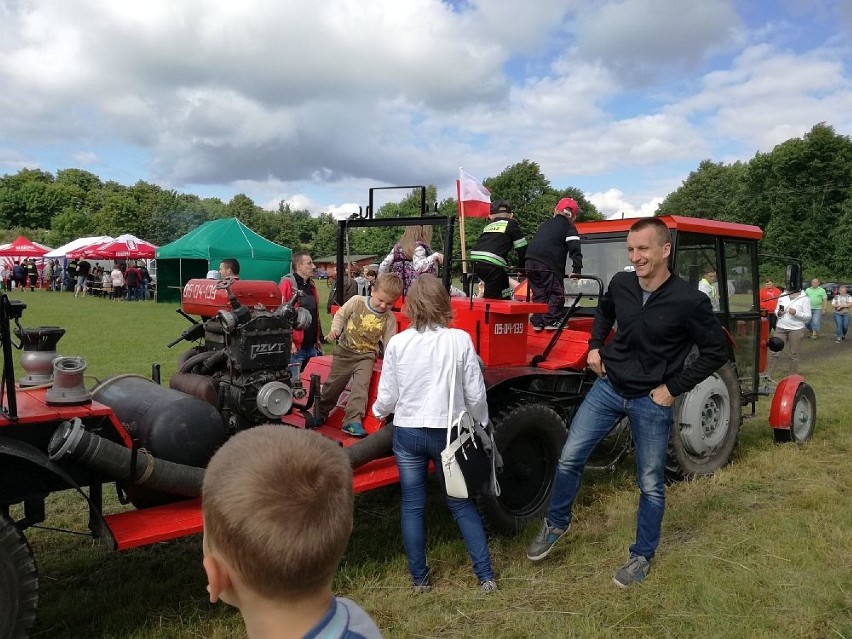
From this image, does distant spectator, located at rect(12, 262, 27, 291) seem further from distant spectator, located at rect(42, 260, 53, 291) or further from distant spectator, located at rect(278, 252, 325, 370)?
distant spectator, located at rect(278, 252, 325, 370)

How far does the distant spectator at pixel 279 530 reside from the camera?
3.70ft

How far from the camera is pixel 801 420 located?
6.57 metres

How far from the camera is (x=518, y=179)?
56000mm

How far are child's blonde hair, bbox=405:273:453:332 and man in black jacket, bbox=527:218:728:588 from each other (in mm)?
999

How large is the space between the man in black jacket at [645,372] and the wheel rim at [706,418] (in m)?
1.65

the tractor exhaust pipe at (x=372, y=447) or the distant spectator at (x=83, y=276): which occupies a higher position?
the distant spectator at (x=83, y=276)

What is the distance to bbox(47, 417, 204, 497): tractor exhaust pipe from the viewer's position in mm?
2762

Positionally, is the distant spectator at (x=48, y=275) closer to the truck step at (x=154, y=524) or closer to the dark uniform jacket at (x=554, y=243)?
the dark uniform jacket at (x=554, y=243)

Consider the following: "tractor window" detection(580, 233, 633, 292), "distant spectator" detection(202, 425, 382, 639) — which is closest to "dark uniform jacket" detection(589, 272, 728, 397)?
"tractor window" detection(580, 233, 633, 292)

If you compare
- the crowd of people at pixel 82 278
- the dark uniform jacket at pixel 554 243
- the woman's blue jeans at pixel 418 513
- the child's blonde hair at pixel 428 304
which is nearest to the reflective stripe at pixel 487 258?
the dark uniform jacket at pixel 554 243

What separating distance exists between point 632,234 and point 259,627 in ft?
9.88

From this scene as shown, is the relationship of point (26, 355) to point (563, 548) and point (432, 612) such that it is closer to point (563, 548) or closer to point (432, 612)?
point (432, 612)

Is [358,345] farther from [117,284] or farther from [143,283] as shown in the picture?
[143,283]

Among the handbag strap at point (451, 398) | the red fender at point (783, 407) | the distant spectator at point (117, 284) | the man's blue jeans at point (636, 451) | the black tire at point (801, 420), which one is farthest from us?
the distant spectator at point (117, 284)
